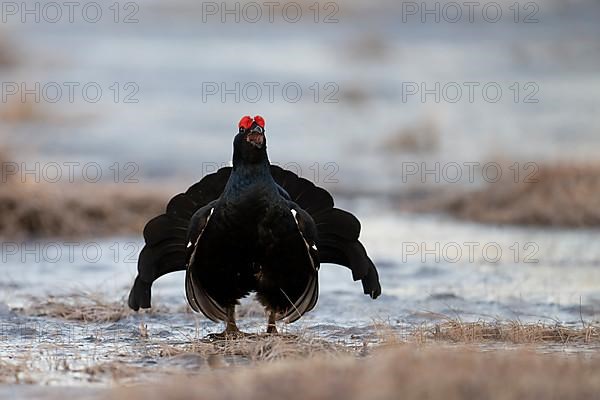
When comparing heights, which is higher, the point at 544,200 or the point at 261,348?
the point at 544,200

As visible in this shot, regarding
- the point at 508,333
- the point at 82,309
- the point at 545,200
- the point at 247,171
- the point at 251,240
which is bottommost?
the point at 508,333

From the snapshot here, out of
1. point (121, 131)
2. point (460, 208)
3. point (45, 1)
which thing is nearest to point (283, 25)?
point (45, 1)

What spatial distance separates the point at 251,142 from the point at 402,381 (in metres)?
2.49

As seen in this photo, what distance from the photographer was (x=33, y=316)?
731cm

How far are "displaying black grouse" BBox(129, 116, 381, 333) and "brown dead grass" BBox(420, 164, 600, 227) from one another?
459 centimetres

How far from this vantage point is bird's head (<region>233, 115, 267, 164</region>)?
20.8 ft

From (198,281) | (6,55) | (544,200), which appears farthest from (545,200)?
(6,55)

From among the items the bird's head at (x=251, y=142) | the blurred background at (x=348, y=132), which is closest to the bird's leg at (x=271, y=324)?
the blurred background at (x=348, y=132)

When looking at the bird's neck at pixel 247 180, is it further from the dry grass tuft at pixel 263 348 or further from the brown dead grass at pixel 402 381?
the brown dead grass at pixel 402 381

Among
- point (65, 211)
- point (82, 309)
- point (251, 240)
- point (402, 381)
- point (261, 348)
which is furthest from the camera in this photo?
point (65, 211)

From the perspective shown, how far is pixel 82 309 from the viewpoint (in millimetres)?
7414

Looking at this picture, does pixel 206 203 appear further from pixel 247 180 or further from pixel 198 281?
pixel 247 180

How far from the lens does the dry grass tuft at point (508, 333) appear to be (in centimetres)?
621

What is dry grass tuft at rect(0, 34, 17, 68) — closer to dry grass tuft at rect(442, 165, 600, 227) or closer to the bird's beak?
dry grass tuft at rect(442, 165, 600, 227)
